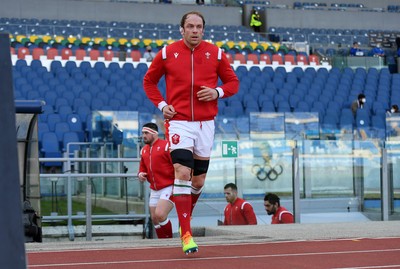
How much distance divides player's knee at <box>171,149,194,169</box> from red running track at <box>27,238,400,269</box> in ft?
1.95

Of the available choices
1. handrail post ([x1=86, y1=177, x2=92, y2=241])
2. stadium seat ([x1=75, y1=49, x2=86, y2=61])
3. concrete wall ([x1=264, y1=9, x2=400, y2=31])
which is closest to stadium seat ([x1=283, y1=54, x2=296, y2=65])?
stadium seat ([x1=75, y1=49, x2=86, y2=61])

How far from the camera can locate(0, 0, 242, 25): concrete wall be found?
3416 cm

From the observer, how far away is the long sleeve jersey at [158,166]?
9516 millimetres

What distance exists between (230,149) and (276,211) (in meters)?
2.11

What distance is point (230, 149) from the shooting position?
12.9 m

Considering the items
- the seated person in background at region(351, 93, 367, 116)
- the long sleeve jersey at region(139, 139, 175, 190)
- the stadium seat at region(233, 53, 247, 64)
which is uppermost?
the stadium seat at region(233, 53, 247, 64)

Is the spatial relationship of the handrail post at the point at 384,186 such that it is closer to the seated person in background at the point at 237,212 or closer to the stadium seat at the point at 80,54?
the seated person in background at the point at 237,212

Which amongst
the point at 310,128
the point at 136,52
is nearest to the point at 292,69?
the point at 136,52

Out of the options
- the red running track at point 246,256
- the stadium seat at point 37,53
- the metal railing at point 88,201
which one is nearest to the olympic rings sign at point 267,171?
the metal railing at point 88,201

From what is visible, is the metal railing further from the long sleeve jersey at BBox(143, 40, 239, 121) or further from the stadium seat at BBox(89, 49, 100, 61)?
the stadium seat at BBox(89, 49, 100, 61)

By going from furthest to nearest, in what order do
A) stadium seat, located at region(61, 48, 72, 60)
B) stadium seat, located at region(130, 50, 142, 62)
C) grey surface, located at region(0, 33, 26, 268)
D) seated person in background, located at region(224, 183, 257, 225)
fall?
stadium seat, located at region(130, 50, 142, 62) < stadium seat, located at region(61, 48, 72, 60) < seated person in background, located at region(224, 183, 257, 225) < grey surface, located at region(0, 33, 26, 268)

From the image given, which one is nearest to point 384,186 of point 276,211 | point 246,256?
point 276,211

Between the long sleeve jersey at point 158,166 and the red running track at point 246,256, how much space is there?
9.87ft

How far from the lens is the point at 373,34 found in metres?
33.9
